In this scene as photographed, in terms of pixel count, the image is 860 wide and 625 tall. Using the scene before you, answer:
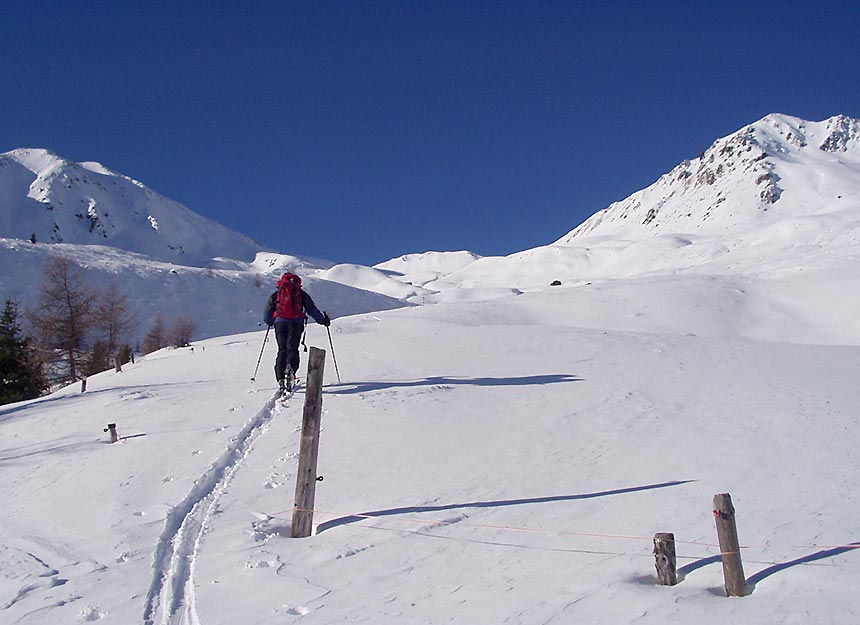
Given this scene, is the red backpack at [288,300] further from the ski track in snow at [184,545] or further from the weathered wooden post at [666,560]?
the weathered wooden post at [666,560]

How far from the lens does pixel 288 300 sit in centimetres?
1302

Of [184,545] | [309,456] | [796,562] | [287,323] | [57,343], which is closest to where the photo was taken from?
[796,562]

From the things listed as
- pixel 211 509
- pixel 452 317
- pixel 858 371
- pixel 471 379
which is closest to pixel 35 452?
pixel 211 509

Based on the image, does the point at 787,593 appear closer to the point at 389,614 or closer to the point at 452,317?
the point at 389,614

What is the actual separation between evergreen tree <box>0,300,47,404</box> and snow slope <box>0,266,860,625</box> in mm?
12305

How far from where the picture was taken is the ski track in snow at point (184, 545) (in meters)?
5.01

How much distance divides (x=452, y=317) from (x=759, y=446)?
20532 mm

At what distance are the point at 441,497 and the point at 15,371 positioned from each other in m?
25.6

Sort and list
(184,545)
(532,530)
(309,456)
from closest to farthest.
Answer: (184,545) → (532,530) → (309,456)

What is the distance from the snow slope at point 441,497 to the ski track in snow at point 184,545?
27 millimetres

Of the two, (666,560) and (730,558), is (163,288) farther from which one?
(730,558)

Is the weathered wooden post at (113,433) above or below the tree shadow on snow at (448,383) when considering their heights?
above

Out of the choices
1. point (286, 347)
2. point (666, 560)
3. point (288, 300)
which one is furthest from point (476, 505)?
point (288, 300)

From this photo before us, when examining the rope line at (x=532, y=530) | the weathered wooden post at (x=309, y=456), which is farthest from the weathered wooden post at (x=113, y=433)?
the weathered wooden post at (x=309, y=456)
